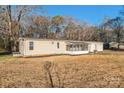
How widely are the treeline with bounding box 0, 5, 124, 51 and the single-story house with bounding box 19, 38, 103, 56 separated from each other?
5.81 feet

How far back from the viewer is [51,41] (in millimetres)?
26047

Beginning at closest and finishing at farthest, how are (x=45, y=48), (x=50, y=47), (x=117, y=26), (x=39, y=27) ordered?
(x=45, y=48), (x=50, y=47), (x=39, y=27), (x=117, y=26)

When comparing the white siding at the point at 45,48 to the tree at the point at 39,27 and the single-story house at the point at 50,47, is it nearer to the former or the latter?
the single-story house at the point at 50,47

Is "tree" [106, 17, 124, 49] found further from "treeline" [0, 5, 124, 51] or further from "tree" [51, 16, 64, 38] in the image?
"tree" [51, 16, 64, 38]

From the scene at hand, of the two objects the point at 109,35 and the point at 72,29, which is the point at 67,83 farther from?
the point at 109,35

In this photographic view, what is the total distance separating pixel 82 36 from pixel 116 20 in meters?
4.10

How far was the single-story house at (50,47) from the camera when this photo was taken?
23984 mm

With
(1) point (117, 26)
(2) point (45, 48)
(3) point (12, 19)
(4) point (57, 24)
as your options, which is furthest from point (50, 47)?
(1) point (117, 26)

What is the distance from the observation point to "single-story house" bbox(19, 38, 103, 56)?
2398 centimetres

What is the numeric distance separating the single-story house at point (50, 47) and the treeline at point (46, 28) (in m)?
1.77

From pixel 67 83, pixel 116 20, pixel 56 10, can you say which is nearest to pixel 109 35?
pixel 116 20

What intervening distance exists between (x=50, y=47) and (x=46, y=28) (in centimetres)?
612

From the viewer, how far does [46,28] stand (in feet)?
104

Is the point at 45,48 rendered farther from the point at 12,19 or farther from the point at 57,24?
the point at 57,24
